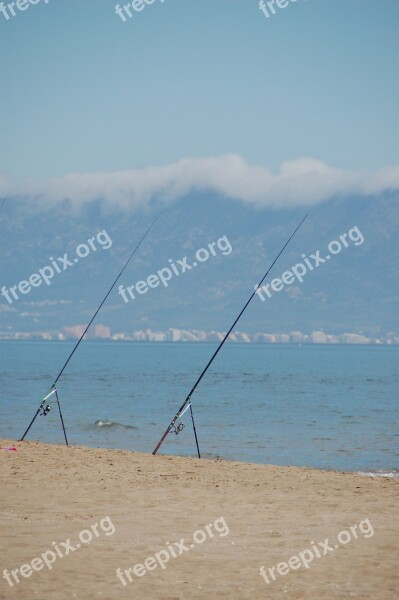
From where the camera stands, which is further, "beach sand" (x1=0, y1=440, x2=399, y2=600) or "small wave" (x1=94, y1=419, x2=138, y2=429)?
"small wave" (x1=94, y1=419, x2=138, y2=429)

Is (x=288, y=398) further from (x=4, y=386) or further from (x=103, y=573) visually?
(x=103, y=573)

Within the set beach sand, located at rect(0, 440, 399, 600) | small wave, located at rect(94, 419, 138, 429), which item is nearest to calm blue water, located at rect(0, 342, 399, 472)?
small wave, located at rect(94, 419, 138, 429)

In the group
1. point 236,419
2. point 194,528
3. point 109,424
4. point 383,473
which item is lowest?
point 236,419

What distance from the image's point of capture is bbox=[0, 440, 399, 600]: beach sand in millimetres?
8727

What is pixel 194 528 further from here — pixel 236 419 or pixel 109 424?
pixel 236 419

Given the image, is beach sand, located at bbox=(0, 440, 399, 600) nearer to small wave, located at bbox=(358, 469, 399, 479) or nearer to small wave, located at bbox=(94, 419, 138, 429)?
small wave, located at bbox=(358, 469, 399, 479)

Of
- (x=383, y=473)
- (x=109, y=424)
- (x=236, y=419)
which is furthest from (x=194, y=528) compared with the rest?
(x=236, y=419)

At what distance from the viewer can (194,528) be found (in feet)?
35.7

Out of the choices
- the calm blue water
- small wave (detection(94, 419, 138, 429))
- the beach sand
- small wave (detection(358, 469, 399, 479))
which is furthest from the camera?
small wave (detection(94, 419, 138, 429))

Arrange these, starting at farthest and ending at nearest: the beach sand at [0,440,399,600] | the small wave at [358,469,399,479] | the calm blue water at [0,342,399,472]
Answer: the calm blue water at [0,342,399,472] → the small wave at [358,469,399,479] → the beach sand at [0,440,399,600]

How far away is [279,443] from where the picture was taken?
83.7ft

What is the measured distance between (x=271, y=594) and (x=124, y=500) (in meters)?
4.32

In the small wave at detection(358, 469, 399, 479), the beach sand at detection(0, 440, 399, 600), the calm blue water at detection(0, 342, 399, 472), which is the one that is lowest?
the calm blue water at detection(0, 342, 399, 472)

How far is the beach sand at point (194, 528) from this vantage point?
28.6 feet
